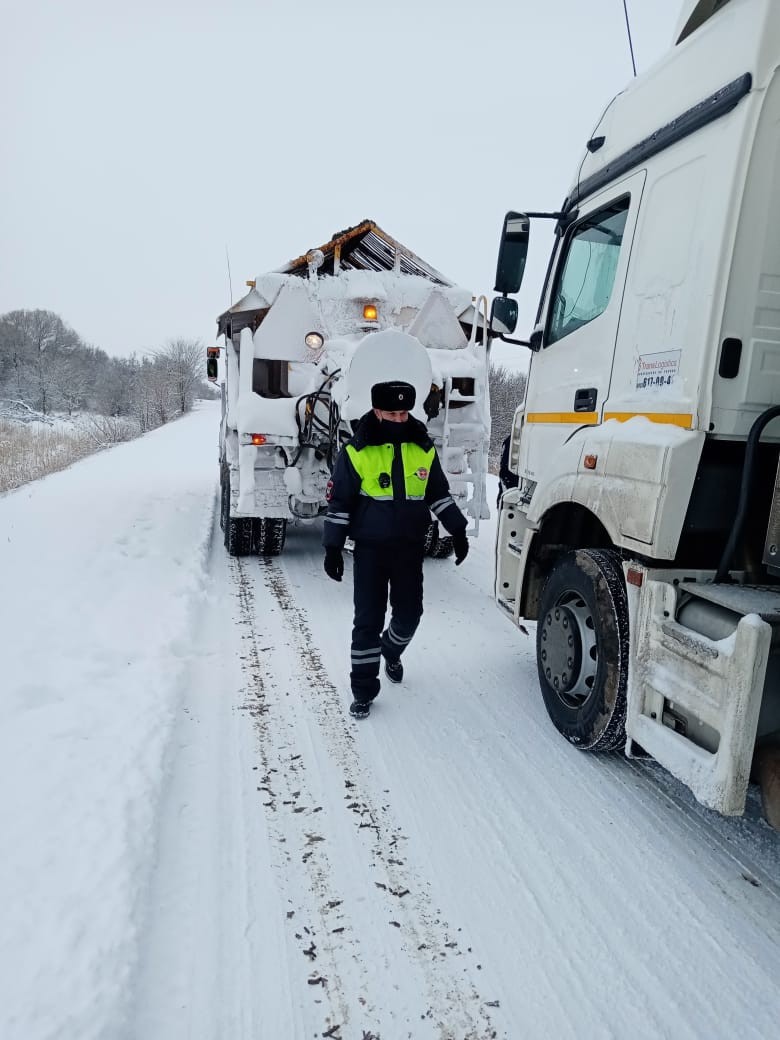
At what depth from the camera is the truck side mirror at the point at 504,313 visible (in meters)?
3.50

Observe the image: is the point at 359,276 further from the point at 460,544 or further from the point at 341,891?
the point at 341,891

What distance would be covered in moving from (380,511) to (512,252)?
151 cm

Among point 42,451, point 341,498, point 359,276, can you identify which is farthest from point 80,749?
point 42,451

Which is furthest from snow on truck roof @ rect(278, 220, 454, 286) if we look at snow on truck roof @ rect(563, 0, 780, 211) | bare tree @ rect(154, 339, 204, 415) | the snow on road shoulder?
bare tree @ rect(154, 339, 204, 415)

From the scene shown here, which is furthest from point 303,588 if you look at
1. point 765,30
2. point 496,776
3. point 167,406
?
point 167,406

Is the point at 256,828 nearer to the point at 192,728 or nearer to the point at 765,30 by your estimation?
the point at 192,728

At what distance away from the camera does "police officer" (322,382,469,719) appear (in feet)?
11.2

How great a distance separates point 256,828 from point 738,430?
2370 mm

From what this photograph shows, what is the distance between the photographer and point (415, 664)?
4.30m

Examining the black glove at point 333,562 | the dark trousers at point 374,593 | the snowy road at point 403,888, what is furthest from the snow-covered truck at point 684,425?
the black glove at point 333,562

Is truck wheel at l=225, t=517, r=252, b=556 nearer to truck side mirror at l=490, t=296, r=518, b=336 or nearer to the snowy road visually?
the snowy road

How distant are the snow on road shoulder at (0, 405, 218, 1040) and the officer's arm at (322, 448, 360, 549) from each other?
4.01 ft

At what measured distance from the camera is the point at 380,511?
3443 millimetres

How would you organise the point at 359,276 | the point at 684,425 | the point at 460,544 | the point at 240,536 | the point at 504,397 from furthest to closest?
1. the point at 504,397
2. the point at 240,536
3. the point at 359,276
4. the point at 460,544
5. the point at 684,425
